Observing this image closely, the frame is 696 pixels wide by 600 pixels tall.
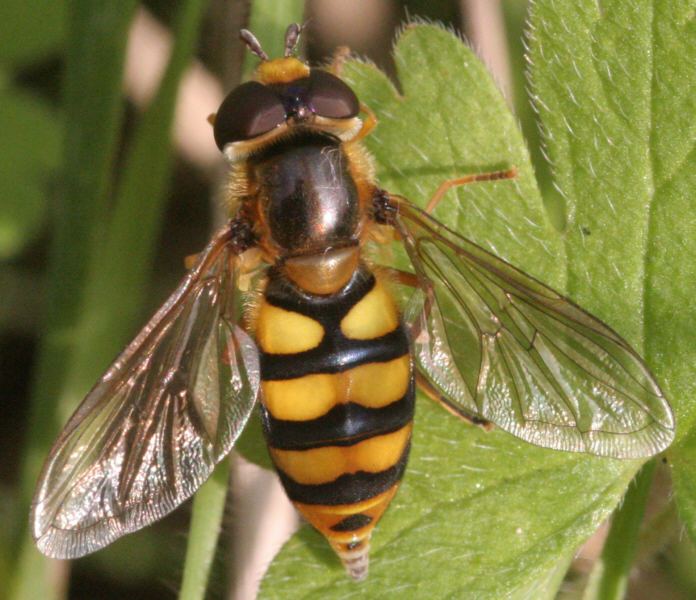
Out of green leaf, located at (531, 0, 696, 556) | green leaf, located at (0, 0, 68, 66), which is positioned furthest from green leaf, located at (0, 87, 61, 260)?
green leaf, located at (531, 0, 696, 556)

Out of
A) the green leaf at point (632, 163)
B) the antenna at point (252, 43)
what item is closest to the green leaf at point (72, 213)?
the antenna at point (252, 43)

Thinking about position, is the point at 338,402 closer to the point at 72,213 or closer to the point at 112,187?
the point at 72,213

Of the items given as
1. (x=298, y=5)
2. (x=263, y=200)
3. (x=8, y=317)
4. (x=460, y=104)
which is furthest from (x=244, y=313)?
(x=8, y=317)

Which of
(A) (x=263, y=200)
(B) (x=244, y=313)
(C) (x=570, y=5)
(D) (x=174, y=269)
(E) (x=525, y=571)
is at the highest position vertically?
(C) (x=570, y=5)

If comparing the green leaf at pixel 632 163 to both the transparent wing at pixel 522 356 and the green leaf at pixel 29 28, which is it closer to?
the transparent wing at pixel 522 356

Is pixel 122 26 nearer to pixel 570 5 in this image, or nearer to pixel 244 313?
pixel 244 313

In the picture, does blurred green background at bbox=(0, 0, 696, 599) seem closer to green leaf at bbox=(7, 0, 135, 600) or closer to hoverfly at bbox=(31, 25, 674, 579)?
green leaf at bbox=(7, 0, 135, 600)

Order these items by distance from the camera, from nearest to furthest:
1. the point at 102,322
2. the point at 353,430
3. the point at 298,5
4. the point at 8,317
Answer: the point at 353,430
the point at 298,5
the point at 102,322
the point at 8,317
